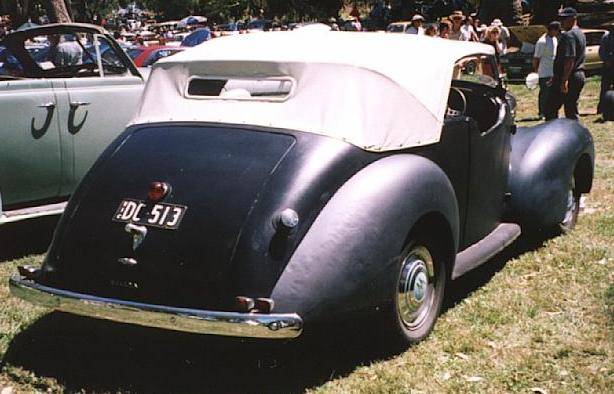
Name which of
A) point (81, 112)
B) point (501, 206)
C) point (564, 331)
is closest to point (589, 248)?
point (501, 206)

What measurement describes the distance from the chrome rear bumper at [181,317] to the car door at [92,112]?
9.00 ft

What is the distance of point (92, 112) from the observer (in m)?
6.40

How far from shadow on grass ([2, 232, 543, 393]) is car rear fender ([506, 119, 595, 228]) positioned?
74.3 inches

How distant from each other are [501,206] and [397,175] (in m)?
1.65

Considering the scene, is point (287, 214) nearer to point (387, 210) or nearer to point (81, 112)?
point (387, 210)

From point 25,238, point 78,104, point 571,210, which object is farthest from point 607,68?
point 25,238

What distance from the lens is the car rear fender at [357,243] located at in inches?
138

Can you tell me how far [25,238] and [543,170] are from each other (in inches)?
170

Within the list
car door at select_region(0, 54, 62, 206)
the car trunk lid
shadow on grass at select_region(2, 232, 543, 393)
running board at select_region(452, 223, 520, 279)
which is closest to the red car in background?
car door at select_region(0, 54, 62, 206)

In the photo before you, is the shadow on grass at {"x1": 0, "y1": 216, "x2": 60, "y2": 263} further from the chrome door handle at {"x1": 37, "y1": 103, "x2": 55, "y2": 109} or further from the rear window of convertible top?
the rear window of convertible top

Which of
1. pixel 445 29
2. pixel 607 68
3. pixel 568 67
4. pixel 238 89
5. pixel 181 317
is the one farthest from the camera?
pixel 445 29

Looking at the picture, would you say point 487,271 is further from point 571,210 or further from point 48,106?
point 48,106

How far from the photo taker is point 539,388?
12.1 ft

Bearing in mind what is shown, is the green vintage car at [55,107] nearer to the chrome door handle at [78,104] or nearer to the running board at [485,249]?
the chrome door handle at [78,104]
